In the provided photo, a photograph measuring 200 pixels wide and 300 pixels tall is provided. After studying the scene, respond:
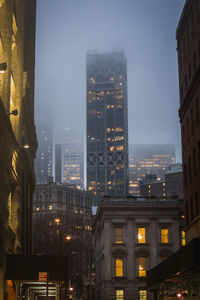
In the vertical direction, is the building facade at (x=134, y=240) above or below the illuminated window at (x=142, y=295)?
above

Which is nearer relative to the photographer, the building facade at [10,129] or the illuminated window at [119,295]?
the building facade at [10,129]

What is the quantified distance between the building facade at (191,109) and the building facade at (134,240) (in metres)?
28.6

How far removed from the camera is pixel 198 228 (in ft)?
158

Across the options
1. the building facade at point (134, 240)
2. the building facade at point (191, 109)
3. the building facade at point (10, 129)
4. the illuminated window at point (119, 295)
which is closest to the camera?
the building facade at point (10, 129)

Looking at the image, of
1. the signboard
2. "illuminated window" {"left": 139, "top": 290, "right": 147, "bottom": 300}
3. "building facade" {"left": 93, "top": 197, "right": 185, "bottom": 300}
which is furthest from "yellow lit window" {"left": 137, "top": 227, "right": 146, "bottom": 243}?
the signboard

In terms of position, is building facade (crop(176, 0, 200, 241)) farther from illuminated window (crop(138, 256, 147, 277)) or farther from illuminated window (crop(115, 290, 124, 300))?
illuminated window (crop(115, 290, 124, 300))

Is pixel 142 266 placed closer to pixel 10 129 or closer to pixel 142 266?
pixel 142 266

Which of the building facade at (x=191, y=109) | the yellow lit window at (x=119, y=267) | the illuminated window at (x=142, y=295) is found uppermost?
the building facade at (x=191, y=109)

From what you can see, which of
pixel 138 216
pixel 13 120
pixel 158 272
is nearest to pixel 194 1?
pixel 13 120

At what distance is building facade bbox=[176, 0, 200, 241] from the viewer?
49438 mm

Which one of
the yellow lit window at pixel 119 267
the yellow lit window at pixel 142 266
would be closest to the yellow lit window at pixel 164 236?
the yellow lit window at pixel 142 266

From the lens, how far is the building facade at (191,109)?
1946 inches

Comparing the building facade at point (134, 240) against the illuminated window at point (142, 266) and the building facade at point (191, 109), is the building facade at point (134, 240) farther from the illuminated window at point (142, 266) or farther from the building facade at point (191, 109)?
the building facade at point (191, 109)

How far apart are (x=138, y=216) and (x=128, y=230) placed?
2843 mm
